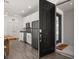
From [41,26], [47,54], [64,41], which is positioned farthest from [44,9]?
[64,41]

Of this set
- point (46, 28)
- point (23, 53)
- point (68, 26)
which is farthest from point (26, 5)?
point (68, 26)

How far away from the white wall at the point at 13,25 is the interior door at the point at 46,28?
13.2 feet

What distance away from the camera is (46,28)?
136 inches

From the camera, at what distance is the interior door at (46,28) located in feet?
10.5

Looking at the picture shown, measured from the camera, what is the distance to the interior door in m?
3.21

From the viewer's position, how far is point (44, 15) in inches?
132

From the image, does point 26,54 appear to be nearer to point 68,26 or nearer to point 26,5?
point 26,5

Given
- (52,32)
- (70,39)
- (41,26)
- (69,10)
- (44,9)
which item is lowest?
(70,39)

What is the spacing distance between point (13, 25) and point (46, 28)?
4.48m

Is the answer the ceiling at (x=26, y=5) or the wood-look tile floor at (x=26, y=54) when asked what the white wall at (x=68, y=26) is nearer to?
the ceiling at (x=26, y=5)

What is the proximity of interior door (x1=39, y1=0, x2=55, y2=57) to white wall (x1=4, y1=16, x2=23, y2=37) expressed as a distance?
4.02 metres
